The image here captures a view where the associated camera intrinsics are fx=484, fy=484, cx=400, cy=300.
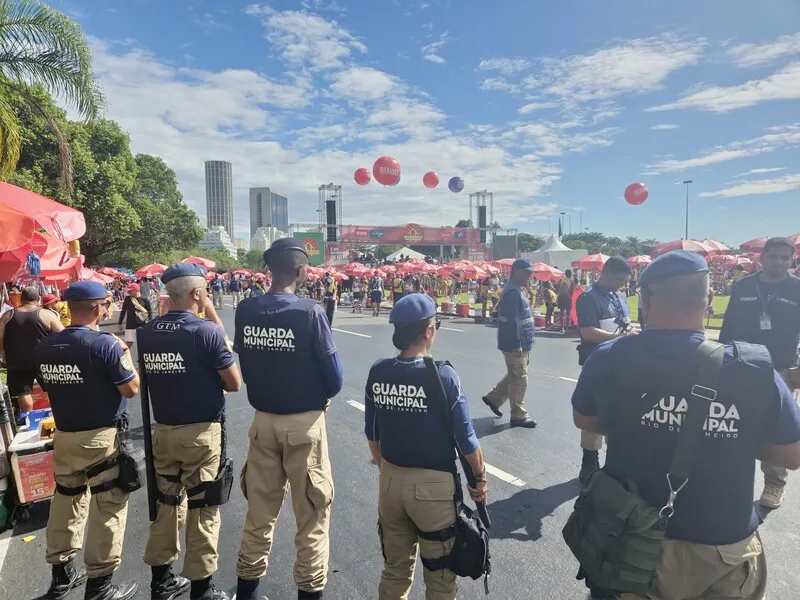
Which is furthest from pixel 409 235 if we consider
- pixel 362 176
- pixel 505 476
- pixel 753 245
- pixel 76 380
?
pixel 76 380

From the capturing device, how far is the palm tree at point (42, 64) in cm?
802

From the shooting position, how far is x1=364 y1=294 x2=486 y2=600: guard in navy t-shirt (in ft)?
7.61

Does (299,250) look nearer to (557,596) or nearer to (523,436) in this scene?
(557,596)

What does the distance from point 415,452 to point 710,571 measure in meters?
1.22

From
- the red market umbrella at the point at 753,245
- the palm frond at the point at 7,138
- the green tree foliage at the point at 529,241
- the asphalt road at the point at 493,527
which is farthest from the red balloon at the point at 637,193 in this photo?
the green tree foliage at the point at 529,241

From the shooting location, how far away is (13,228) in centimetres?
334

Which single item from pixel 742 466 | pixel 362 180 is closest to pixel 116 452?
pixel 742 466

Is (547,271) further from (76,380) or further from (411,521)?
(76,380)

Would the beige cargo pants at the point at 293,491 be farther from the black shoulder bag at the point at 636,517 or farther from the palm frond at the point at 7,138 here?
the palm frond at the point at 7,138

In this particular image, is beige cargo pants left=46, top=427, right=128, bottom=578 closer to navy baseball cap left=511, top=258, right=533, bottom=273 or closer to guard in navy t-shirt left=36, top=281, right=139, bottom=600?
guard in navy t-shirt left=36, top=281, right=139, bottom=600

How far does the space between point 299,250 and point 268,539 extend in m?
1.77

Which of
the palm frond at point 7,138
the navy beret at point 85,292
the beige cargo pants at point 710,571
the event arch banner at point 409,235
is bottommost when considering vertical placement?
the beige cargo pants at point 710,571

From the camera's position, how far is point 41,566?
3.32 meters

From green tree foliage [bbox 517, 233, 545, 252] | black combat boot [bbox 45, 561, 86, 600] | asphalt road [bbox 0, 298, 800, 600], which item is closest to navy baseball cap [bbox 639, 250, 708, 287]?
asphalt road [bbox 0, 298, 800, 600]
